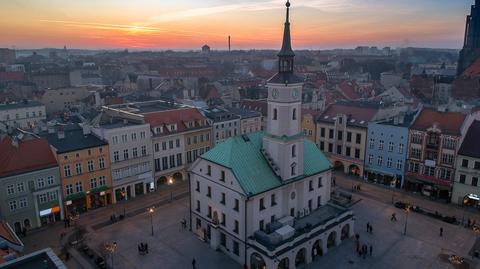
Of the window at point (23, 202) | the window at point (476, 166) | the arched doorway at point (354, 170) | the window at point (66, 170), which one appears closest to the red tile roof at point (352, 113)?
the arched doorway at point (354, 170)

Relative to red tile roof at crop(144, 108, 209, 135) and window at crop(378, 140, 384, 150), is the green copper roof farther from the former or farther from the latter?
window at crop(378, 140, 384, 150)

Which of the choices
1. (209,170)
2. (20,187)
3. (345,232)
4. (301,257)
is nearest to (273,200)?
(301,257)

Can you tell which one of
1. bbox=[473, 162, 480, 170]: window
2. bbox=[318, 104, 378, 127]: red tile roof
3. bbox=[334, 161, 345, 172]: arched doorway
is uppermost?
bbox=[318, 104, 378, 127]: red tile roof

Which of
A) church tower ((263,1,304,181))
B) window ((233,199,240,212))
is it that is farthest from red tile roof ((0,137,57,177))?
church tower ((263,1,304,181))

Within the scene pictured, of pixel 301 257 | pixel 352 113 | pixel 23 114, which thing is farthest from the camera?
pixel 23 114

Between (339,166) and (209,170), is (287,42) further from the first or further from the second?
(339,166)

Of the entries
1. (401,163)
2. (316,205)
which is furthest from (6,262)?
(401,163)
